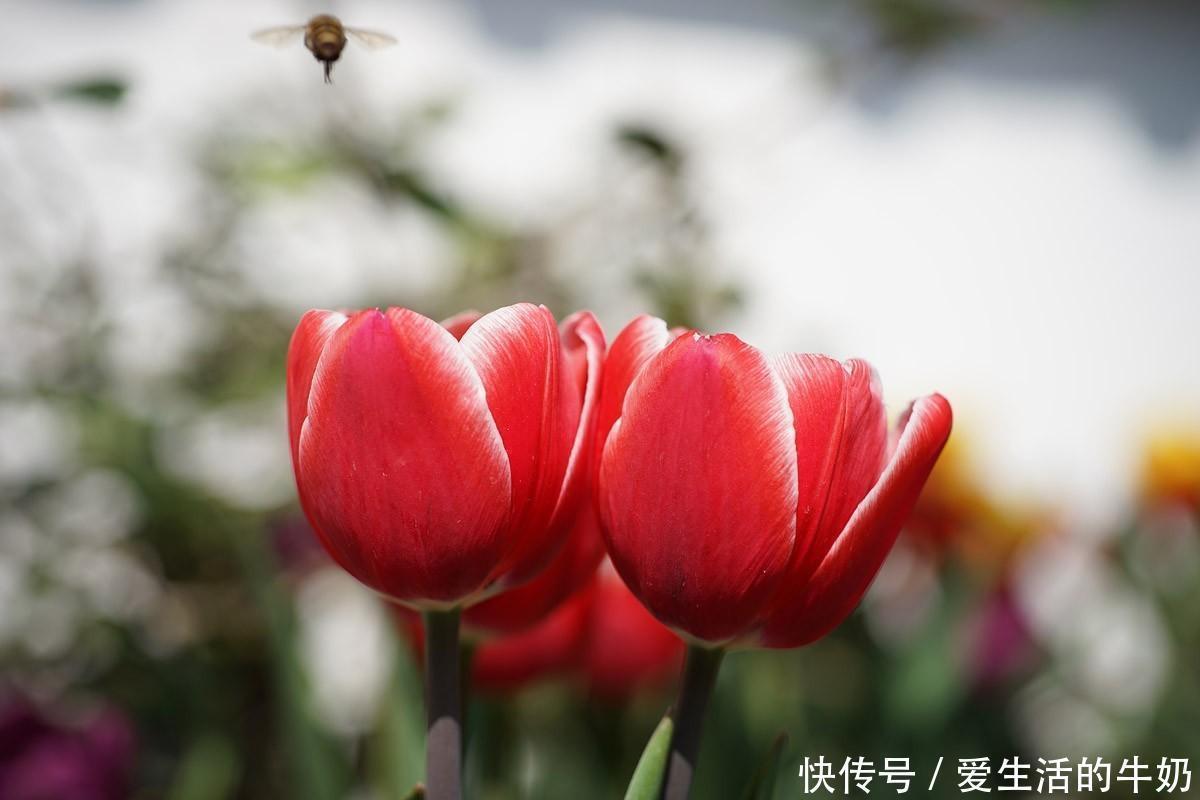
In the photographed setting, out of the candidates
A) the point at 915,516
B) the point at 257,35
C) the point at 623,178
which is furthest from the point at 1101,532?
the point at 257,35

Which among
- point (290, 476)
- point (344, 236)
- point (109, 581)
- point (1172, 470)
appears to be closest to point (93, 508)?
point (109, 581)

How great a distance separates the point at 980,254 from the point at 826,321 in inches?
21.6

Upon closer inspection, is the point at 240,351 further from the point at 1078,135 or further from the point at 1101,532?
the point at 1078,135

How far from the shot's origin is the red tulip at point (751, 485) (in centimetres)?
29

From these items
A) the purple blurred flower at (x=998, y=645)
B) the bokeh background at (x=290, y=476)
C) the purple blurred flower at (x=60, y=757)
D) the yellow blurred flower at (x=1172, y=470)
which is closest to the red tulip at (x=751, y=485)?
the bokeh background at (x=290, y=476)

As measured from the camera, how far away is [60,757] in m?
0.65

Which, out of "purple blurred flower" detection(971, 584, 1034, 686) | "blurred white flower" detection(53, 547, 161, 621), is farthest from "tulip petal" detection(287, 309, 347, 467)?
"purple blurred flower" detection(971, 584, 1034, 686)

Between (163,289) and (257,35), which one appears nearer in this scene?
(257,35)

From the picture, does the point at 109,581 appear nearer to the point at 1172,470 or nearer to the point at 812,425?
the point at 812,425

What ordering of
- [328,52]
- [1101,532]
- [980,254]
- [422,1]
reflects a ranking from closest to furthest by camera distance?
[328,52], [1101,532], [422,1], [980,254]

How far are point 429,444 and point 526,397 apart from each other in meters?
0.03

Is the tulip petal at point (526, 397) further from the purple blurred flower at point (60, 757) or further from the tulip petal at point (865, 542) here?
the purple blurred flower at point (60, 757)

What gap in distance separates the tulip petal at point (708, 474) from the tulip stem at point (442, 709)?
0.20 feet

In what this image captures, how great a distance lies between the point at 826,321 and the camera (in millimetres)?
2102
